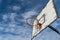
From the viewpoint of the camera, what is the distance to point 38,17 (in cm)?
936

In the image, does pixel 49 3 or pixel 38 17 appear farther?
pixel 38 17

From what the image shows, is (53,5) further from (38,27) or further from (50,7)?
(38,27)

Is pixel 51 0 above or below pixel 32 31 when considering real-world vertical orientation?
above

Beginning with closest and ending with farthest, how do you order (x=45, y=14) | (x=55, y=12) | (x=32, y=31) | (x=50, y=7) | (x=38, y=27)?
(x=55, y=12)
(x=50, y=7)
(x=45, y=14)
(x=38, y=27)
(x=32, y=31)

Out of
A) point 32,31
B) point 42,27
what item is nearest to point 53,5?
point 42,27

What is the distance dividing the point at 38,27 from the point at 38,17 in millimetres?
617

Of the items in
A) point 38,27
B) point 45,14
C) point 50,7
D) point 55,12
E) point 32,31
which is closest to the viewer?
point 55,12

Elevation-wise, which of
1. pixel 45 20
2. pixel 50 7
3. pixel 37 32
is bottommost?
pixel 37 32

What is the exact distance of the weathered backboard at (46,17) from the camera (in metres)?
7.57

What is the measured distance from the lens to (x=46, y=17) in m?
8.36

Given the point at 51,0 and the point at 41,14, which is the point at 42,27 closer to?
the point at 41,14

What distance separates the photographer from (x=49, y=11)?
8.08 m

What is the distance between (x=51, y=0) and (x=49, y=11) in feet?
1.88

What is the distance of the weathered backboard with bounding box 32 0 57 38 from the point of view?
24.8 feet
